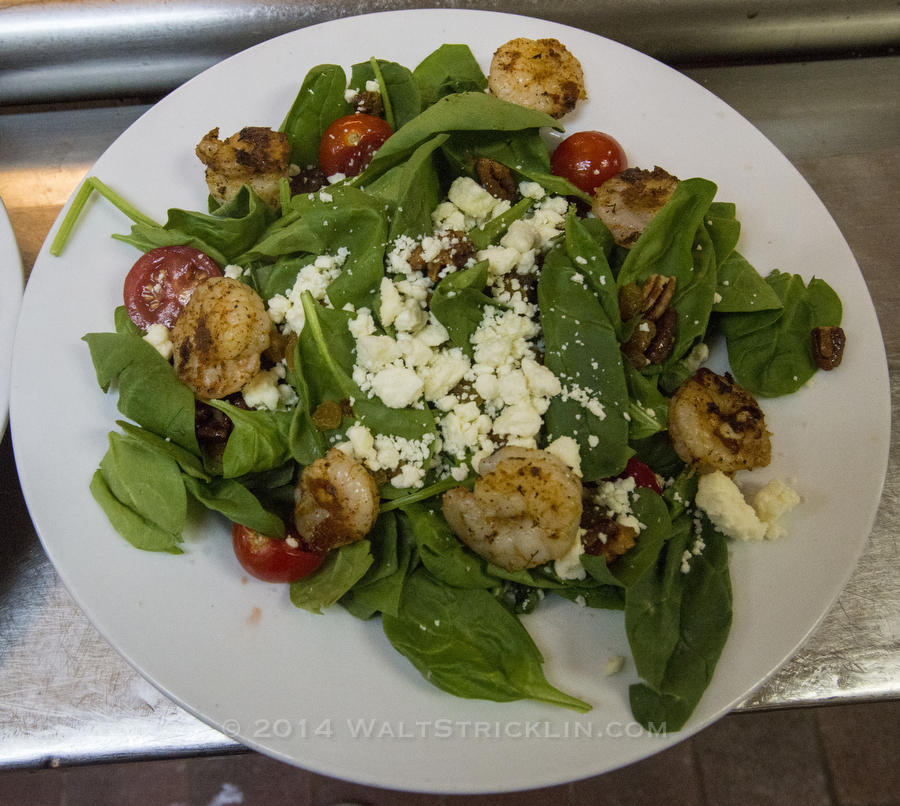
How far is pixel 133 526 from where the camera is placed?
1.35 m

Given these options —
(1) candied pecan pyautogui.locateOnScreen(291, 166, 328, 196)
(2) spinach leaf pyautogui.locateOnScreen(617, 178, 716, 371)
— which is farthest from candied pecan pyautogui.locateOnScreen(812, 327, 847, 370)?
(1) candied pecan pyautogui.locateOnScreen(291, 166, 328, 196)

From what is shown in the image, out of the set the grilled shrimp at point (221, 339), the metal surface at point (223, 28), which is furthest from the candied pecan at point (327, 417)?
the metal surface at point (223, 28)

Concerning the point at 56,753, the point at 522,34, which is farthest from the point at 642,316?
the point at 56,753

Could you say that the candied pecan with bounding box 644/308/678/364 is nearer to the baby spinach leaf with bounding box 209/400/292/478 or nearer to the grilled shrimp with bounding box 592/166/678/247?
the grilled shrimp with bounding box 592/166/678/247

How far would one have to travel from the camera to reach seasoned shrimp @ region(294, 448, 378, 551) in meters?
1.35

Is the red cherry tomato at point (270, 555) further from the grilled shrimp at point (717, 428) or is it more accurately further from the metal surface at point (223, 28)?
the metal surface at point (223, 28)

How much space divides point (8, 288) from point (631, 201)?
1528mm

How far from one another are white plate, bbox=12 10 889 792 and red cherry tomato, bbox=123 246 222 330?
76 millimetres

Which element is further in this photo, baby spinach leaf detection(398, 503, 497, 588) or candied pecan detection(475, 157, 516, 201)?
candied pecan detection(475, 157, 516, 201)

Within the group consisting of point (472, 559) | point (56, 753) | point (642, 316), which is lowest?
point (56, 753)

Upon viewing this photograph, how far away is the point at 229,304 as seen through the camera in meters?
1.42

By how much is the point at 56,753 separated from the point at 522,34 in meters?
2.27

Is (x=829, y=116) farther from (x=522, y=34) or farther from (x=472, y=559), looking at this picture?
(x=472, y=559)

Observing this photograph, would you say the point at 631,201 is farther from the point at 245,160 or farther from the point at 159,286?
the point at 159,286
